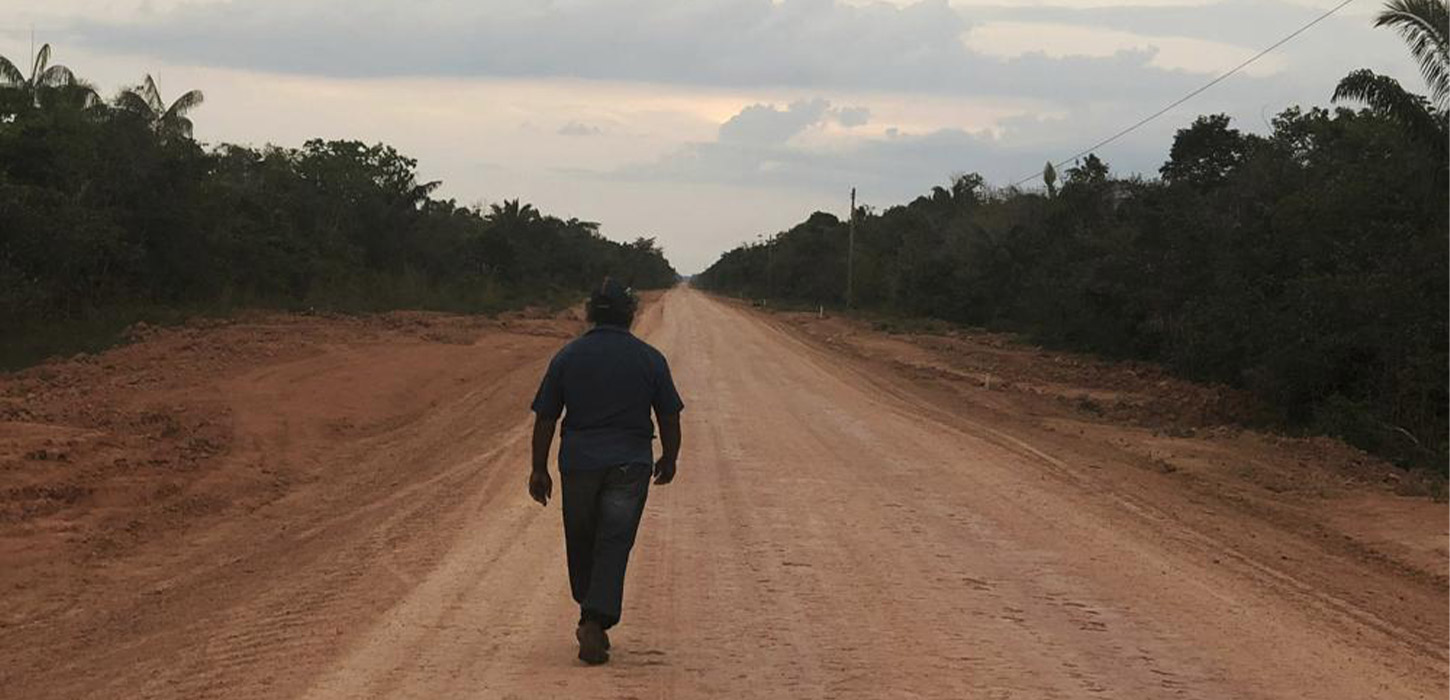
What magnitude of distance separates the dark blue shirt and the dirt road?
1000mm

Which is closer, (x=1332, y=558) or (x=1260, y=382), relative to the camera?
(x=1332, y=558)

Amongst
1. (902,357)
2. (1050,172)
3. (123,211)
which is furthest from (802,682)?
(1050,172)

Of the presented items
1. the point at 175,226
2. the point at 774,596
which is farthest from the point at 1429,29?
the point at 175,226

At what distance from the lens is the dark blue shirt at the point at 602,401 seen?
5.72 meters

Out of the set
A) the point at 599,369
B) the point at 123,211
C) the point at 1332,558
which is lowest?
the point at 1332,558

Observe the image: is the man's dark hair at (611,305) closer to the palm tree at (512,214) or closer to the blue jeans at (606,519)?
the blue jeans at (606,519)

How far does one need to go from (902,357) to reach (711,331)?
8.96 meters

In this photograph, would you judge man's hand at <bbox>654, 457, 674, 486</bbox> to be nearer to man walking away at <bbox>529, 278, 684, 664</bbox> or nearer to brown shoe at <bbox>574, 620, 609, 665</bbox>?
man walking away at <bbox>529, 278, 684, 664</bbox>

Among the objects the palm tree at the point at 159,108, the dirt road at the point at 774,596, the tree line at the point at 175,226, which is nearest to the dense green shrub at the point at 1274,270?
the dirt road at the point at 774,596

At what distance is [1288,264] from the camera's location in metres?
20.9

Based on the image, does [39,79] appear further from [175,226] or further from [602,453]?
[602,453]

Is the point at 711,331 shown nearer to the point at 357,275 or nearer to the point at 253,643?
the point at 357,275

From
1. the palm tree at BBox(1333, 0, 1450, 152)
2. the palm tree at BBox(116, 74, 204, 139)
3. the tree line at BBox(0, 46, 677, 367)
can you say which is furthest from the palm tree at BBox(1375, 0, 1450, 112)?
the palm tree at BBox(116, 74, 204, 139)

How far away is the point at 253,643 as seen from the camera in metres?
6.23
